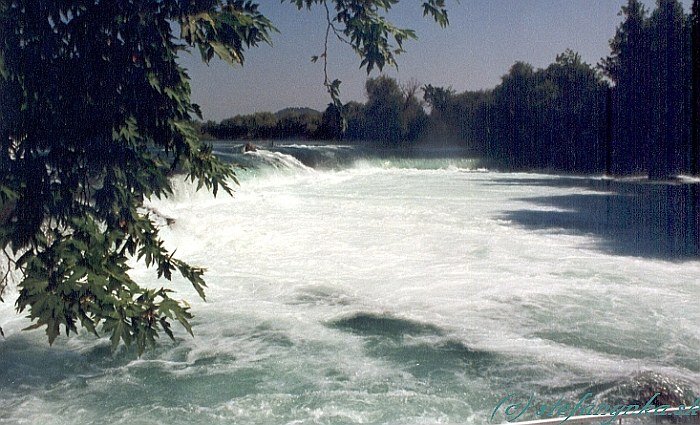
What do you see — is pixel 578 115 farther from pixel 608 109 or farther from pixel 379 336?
pixel 379 336

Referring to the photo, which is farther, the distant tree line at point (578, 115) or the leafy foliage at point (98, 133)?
the distant tree line at point (578, 115)

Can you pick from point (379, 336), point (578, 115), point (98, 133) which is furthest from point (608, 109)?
point (98, 133)

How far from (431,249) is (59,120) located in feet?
25.7

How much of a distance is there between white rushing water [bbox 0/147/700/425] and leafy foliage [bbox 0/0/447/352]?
150 centimetres

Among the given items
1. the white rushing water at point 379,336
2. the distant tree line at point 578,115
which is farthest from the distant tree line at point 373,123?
the white rushing water at point 379,336

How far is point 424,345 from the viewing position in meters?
5.64

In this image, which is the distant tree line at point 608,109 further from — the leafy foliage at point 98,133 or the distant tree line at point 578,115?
the leafy foliage at point 98,133

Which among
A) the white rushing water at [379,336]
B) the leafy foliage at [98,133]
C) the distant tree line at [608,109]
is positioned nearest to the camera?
the leafy foliage at [98,133]

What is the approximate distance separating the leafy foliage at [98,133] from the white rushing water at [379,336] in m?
1.50

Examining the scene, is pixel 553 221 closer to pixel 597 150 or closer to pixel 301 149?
pixel 597 150

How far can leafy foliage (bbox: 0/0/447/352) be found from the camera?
9.53 feet

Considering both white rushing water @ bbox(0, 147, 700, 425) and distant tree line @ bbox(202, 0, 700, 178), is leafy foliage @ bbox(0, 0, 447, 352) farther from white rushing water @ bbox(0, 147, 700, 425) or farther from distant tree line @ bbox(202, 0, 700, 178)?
distant tree line @ bbox(202, 0, 700, 178)

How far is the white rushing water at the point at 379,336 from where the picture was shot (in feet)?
14.4

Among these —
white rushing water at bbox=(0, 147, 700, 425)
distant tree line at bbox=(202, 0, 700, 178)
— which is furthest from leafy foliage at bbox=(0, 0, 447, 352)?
distant tree line at bbox=(202, 0, 700, 178)
